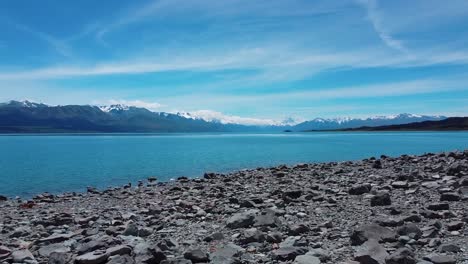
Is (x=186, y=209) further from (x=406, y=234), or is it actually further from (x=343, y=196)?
(x=406, y=234)

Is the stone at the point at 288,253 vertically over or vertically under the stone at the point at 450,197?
under

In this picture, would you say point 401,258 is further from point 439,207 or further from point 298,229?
point 439,207

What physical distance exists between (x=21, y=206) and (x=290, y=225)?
47.9 feet

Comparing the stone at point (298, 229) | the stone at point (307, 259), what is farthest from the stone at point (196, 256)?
the stone at point (298, 229)

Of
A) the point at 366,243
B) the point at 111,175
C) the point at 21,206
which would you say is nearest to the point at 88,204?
the point at 21,206

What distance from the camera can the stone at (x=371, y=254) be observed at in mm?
7984

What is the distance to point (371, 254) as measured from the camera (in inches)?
320

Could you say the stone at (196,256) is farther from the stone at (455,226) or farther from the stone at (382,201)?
the stone at (382,201)

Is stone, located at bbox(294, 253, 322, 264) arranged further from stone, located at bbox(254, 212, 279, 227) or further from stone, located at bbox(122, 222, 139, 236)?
stone, located at bbox(122, 222, 139, 236)

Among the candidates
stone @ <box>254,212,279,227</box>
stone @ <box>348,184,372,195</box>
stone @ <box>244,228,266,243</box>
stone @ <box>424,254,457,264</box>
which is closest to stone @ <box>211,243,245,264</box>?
stone @ <box>244,228,266,243</box>

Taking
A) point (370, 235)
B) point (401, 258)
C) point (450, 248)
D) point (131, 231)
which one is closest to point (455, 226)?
point (450, 248)

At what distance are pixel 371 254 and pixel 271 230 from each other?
343 cm

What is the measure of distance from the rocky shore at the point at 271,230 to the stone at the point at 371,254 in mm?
19

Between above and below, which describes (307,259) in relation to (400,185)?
below
